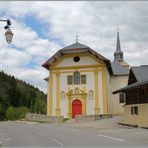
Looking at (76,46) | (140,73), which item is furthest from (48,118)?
(140,73)

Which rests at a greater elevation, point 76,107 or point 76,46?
point 76,46

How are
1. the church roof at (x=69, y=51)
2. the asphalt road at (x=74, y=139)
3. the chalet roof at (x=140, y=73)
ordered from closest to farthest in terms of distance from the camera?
1. the asphalt road at (x=74, y=139)
2. the chalet roof at (x=140, y=73)
3. the church roof at (x=69, y=51)

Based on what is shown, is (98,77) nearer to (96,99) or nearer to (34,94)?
(96,99)

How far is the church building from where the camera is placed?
170 feet

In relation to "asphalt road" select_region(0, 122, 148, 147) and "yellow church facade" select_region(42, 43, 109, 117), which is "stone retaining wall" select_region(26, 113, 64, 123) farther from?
"asphalt road" select_region(0, 122, 148, 147)

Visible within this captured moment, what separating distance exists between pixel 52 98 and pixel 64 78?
3.30 m

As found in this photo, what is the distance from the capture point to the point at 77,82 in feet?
175

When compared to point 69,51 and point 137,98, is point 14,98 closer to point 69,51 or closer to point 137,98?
point 69,51

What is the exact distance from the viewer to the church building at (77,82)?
51.7 metres

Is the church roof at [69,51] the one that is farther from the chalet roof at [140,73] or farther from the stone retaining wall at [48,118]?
the chalet roof at [140,73]

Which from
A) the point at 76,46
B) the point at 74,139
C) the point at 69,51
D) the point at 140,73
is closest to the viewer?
the point at 74,139

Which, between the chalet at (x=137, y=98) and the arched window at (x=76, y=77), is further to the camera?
the arched window at (x=76, y=77)

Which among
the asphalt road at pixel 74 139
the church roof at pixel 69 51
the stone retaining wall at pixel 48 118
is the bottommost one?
the asphalt road at pixel 74 139

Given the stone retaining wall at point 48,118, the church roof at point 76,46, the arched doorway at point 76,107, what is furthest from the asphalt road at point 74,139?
the church roof at point 76,46
